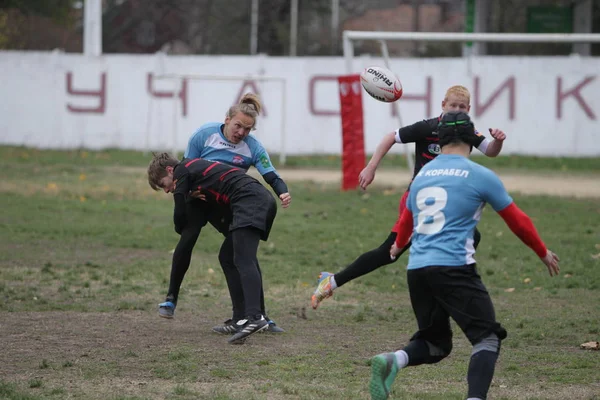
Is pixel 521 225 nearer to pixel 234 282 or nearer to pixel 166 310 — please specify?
pixel 234 282

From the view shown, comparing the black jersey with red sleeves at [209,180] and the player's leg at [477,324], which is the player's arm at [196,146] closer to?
the black jersey with red sleeves at [209,180]

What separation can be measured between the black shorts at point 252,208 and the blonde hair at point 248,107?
1.81ft

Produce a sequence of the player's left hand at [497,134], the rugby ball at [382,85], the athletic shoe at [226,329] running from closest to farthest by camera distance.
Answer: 1. the player's left hand at [497,134]
2. the athletic shoe at [226,329]
3. the rugby ball at [382,85]

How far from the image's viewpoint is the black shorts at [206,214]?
7.39 metres

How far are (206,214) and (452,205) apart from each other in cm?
301

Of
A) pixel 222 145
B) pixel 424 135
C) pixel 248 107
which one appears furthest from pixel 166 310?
pixel 424 135

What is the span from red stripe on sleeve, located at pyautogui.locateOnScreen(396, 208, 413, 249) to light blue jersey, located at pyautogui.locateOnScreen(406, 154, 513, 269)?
28cm

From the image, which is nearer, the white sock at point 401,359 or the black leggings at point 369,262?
the white sock at point 401,359

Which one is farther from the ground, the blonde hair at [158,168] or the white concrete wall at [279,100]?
the white concrete wall at [279,100]

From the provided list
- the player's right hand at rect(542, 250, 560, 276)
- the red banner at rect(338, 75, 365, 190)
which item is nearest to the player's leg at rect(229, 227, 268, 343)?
the player's right hand at rect(542, 250, 560, 276)

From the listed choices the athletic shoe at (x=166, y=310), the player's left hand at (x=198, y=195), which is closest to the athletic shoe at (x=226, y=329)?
the athletic shoe at (x=166, y=310)

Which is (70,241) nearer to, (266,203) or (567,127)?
(266,203)

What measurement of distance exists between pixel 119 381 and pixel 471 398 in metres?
2.20

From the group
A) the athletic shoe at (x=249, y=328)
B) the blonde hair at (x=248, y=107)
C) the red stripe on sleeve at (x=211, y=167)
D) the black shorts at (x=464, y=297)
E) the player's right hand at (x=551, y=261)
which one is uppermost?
the blonde hair at (x=248, y=107)
